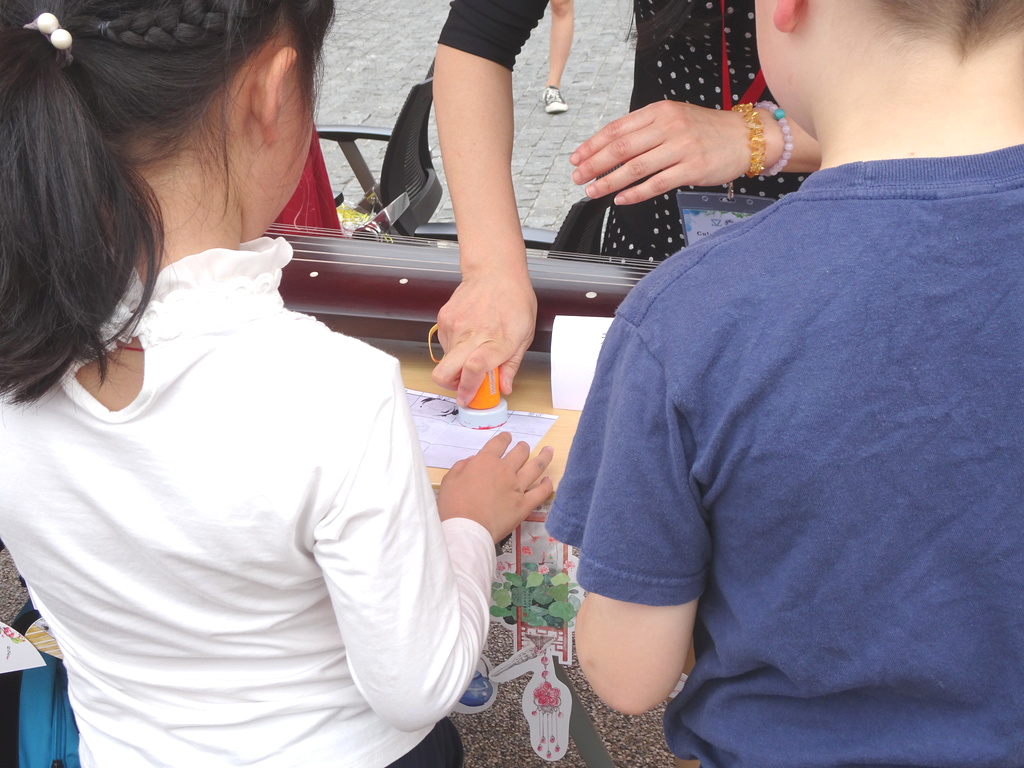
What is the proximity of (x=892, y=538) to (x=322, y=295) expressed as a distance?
972 millimetres

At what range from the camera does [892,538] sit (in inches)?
24.6

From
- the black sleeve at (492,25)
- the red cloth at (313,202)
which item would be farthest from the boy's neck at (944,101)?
the red cloth at (313,202)

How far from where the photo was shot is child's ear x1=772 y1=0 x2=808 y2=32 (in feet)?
2.08

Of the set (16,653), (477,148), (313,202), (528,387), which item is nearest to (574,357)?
(528,387)

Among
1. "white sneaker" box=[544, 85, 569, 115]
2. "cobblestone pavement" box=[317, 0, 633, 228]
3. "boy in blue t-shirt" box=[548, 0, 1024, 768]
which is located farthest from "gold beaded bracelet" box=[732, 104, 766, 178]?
"white sneaker" box=[544, 85, 569, 115]

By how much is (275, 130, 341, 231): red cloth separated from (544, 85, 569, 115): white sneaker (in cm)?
339

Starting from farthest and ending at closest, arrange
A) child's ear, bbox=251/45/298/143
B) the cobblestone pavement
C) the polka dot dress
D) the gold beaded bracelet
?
the cobblestone pavement < the polka dot dress < the gold beaded bracelet < child's ear, bbox=251/45/298/143

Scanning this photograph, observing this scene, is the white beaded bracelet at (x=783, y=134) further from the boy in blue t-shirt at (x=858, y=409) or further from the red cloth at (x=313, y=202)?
the red cloth at (x=313, y=202)

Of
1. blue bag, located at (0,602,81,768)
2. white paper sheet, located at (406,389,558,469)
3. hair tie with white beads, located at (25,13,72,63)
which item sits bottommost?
blue bag, located at (0,602,81,768)

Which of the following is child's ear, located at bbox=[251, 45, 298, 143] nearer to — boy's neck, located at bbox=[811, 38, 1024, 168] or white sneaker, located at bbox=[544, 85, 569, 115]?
boy's neck, located at bbox=[811, 38, 1024, 168]

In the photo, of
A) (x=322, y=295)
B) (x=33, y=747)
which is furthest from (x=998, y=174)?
Answer: (x=33, y=747)

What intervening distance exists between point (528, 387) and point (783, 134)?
0.51 meters

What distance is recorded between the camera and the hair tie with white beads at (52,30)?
2.25 ft

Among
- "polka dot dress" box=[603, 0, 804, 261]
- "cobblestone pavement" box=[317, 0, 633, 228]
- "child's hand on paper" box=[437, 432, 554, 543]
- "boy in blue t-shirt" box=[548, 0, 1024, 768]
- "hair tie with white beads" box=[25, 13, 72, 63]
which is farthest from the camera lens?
"cobblestone pavement" box=[317, 0, 633, 228]
